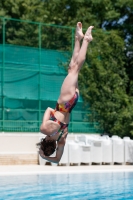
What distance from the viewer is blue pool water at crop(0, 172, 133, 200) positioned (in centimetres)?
1058

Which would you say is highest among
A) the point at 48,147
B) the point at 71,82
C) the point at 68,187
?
the point at 71,82

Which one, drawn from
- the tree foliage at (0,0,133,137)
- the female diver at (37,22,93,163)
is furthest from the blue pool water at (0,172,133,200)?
the tree foliage at (0,0,133,137)

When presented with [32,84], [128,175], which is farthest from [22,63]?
[128,175]

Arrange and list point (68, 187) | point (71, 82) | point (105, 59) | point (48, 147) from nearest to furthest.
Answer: point (48, 147) → point (71, 82) → point (68, 187) → point (105, 59)

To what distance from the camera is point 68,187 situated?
11.9 meters

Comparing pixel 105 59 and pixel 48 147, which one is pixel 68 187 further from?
pixel 105 59

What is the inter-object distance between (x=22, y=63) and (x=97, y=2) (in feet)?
20.2

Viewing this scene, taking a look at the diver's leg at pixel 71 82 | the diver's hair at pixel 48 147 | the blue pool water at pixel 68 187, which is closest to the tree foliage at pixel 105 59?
the blue pool water at pixel 68 187

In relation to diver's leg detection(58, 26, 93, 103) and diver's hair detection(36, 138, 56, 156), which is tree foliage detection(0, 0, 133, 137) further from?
diver's hair detection(36, 138, 56, 156)

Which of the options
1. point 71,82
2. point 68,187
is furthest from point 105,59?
point 71,82

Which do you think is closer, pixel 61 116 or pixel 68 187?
pixel 61 116

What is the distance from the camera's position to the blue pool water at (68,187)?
10.6m

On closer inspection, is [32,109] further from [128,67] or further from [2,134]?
[128,67]

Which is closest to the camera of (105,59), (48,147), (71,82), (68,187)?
(48,147)
